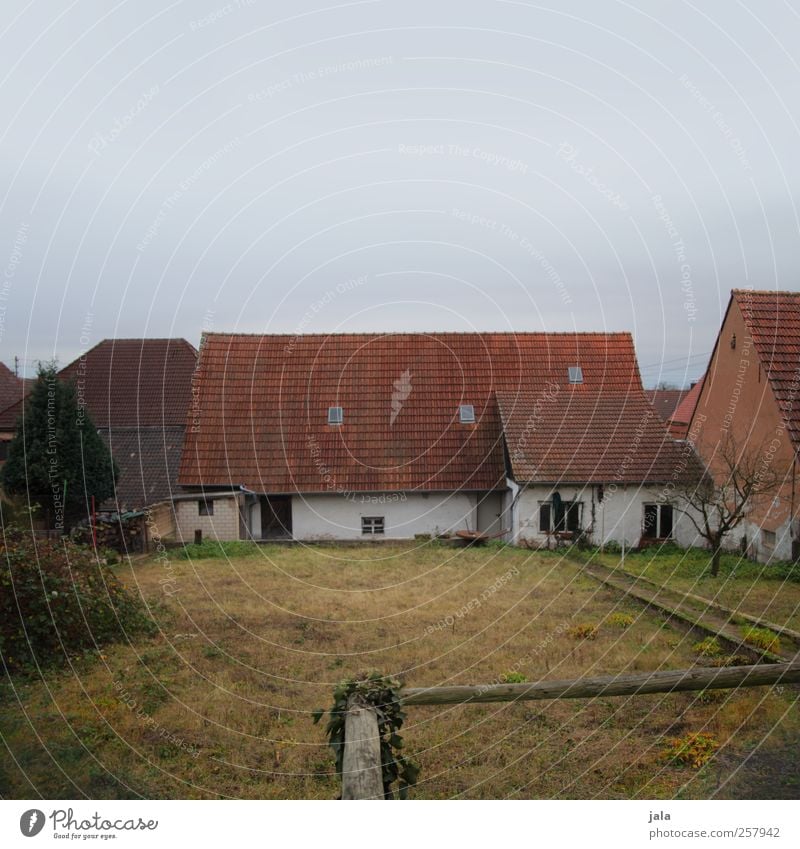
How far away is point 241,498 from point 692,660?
47.9 ft

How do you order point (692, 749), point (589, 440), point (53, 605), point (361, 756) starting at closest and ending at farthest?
point (361, 756), point (692, 749), point (53, 605), point (589, 440)

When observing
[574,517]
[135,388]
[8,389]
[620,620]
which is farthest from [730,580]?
[8,389]

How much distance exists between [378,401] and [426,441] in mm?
2152

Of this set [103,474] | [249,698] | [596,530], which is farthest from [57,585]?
[596,530]

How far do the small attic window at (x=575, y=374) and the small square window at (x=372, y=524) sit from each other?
26.2 feet

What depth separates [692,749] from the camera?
7.39m

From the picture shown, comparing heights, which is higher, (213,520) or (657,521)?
(213,520)

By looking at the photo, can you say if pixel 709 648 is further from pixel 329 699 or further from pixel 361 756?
pixel 361 756

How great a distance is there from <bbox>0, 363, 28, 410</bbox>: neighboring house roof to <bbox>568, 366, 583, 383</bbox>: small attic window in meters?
31.5

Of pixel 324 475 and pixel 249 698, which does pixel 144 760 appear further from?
pixel 324 475

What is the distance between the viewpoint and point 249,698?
943cm

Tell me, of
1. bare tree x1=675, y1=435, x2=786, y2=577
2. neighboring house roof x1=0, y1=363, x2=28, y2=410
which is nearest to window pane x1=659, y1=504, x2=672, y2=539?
bare tree x1=675, y1=435, x2=786, y2=577

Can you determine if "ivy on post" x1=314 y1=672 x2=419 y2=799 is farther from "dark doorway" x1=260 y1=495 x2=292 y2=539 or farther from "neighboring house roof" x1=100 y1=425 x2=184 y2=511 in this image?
"dark doorway" x1=260 y1=495 x2=292 y2=539

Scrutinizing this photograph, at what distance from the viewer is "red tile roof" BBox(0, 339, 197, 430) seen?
33.9m
